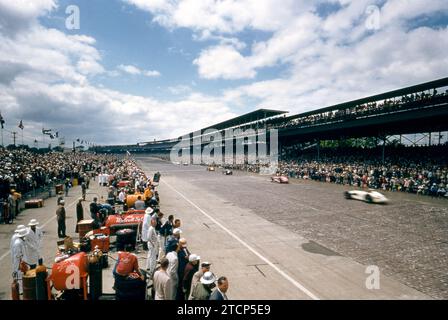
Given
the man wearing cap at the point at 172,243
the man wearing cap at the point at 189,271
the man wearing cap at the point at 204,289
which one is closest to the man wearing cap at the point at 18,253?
the man wearing cap at the point at 172,243

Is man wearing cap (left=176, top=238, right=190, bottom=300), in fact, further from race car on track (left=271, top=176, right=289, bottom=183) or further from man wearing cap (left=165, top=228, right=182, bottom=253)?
race car on track (left=271, top=176, right=289, bottom=183)

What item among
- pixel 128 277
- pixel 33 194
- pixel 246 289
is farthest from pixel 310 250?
pixel 33 194

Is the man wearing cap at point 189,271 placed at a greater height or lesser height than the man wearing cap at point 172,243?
lesser

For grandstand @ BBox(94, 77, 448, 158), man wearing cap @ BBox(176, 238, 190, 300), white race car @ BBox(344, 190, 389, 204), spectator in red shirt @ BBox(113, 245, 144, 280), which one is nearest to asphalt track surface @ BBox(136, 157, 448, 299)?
white race car @ BBox(344, 190, 389, 204)

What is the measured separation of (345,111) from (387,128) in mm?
5909

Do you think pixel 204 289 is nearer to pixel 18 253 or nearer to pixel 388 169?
pixel 18 253

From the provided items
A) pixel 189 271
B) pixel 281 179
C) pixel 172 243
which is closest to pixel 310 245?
pixel 172 243

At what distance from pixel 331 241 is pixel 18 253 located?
11.0 meters

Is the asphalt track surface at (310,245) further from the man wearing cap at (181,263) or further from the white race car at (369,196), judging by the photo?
the man wearing cap at (181,263)

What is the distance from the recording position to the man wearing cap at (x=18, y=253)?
7531 mm

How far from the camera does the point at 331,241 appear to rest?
39.9 feet

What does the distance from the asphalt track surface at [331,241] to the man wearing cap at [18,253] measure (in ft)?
18.5

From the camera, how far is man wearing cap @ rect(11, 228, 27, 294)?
7.53 metres
